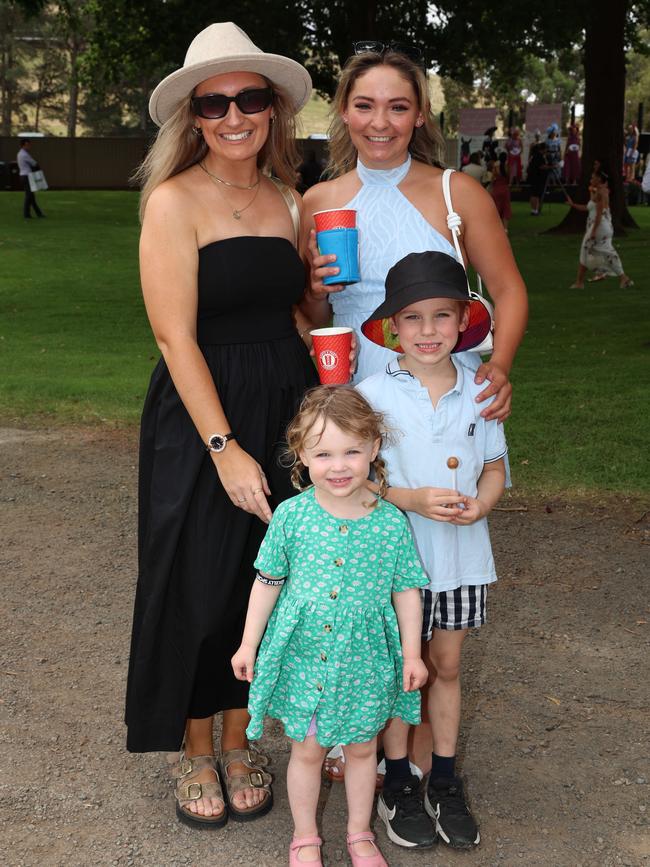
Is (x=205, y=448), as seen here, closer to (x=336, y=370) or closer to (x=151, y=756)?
(x=336, y=370)

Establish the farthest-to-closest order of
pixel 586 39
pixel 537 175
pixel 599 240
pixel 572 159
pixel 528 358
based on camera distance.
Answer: pixel 572 159
pixel 537 175
pixel 586 39
pixel 599 240
pixel 528 358

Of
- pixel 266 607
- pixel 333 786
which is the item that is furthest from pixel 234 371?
pixel 333 786

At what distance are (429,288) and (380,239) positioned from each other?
0.40 m

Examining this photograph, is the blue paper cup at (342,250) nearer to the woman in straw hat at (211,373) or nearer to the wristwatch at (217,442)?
the woman in straw hat at (211,373)

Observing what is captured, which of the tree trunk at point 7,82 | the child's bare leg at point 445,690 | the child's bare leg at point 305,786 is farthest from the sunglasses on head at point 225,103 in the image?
the tree trunk at point 7,82

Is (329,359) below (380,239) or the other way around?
below

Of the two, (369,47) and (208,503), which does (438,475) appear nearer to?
(208,503)

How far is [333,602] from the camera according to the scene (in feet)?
9.23

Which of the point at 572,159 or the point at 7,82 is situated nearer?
the point at 572,159

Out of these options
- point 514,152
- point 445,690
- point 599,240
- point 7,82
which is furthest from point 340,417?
point 7,82

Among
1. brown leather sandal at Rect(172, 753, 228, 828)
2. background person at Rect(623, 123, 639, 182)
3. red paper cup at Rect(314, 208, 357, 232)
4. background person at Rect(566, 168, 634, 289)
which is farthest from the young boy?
background person at Rect(623, 123, 639, 182)

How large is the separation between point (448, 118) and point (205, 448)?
95584 millimetres

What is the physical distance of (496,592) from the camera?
16.2 ft

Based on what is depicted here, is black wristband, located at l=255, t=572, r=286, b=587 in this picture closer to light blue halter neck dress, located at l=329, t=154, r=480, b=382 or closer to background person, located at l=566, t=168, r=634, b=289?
light blue halter neck dress, located at l=329, t=154, r=480, b=382
